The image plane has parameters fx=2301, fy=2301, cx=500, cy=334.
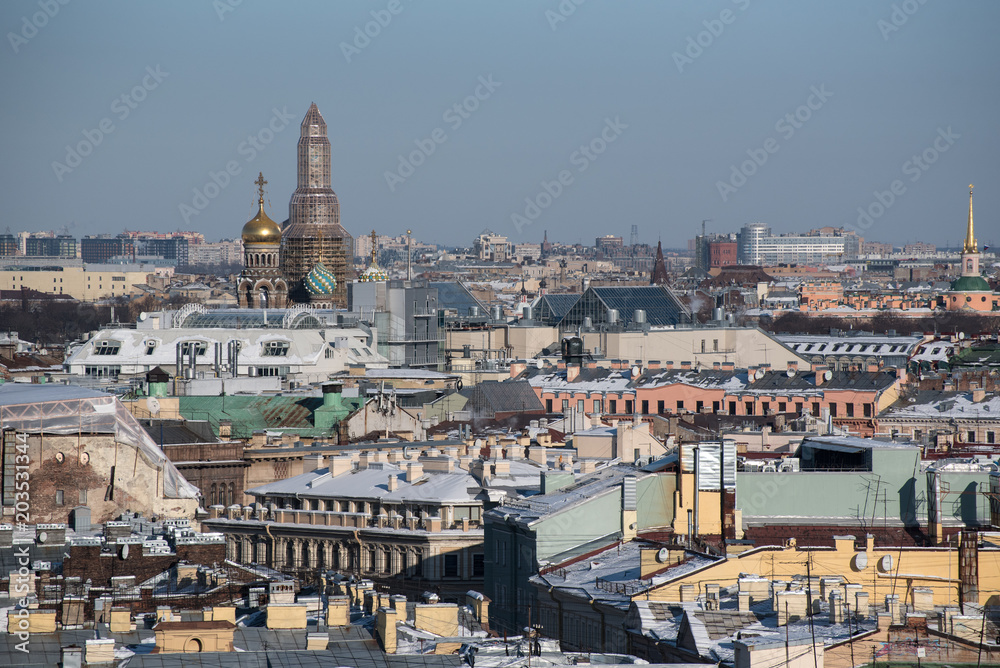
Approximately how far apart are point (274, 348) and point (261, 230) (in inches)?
958

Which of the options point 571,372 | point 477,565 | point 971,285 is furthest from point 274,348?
point 971,285

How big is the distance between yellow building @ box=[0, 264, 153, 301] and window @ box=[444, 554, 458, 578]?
13168 cm

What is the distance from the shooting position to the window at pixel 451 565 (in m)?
26.9

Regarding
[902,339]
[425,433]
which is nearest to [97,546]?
[425,433]

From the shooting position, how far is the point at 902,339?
71.5 metres

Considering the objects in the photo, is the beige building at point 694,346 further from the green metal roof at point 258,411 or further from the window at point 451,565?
the window at point 451,565

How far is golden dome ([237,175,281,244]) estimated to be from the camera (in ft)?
261

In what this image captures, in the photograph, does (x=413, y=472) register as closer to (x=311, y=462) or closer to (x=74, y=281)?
(x=311, y=462)

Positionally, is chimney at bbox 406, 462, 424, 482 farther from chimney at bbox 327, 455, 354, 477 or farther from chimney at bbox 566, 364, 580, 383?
chimney at bbox 566, 364, 580, 383

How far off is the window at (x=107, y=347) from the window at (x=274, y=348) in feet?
11.4

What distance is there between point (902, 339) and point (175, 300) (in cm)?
6711

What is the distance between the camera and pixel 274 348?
55.8 m

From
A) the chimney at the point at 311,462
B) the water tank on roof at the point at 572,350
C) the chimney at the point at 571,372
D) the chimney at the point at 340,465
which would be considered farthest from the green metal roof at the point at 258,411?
the water tank on roof at the point at 572,350

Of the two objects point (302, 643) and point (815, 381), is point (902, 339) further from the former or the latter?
point (302, 643)
